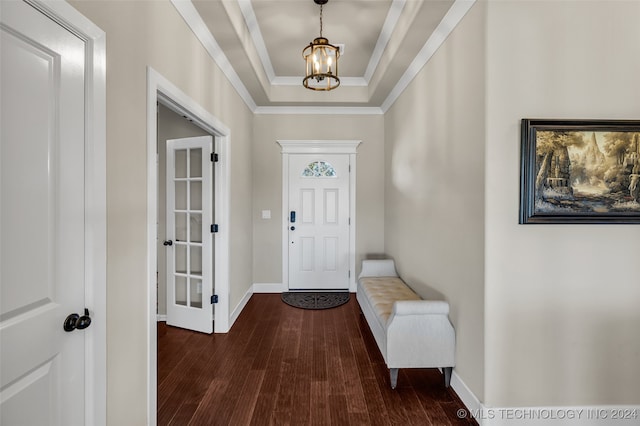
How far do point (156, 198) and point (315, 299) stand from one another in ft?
9.67

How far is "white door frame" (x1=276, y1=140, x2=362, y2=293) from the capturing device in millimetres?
4539

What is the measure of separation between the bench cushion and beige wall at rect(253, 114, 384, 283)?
112 centimetres

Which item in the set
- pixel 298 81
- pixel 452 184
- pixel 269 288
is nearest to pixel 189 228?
pixel 269 288

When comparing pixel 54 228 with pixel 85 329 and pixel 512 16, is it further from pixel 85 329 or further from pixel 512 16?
pixel 512 16

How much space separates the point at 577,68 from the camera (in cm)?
185

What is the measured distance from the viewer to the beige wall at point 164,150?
348cm

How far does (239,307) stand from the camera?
3793 millimetres

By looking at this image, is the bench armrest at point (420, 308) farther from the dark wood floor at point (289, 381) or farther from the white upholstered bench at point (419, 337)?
the dark wood floor at point (289, 381)

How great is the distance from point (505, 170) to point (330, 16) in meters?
2.10

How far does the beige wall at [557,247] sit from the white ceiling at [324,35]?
1.93ft

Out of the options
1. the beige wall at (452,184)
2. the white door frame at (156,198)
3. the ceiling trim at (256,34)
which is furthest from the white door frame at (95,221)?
the beige wall at (452,184)

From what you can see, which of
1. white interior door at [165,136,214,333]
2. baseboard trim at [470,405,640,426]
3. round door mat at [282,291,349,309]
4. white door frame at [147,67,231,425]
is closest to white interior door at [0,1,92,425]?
white door frame at [147,67,231,425]

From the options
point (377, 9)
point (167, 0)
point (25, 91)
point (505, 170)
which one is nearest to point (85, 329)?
point (25, 91)

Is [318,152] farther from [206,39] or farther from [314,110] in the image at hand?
[206,39]
